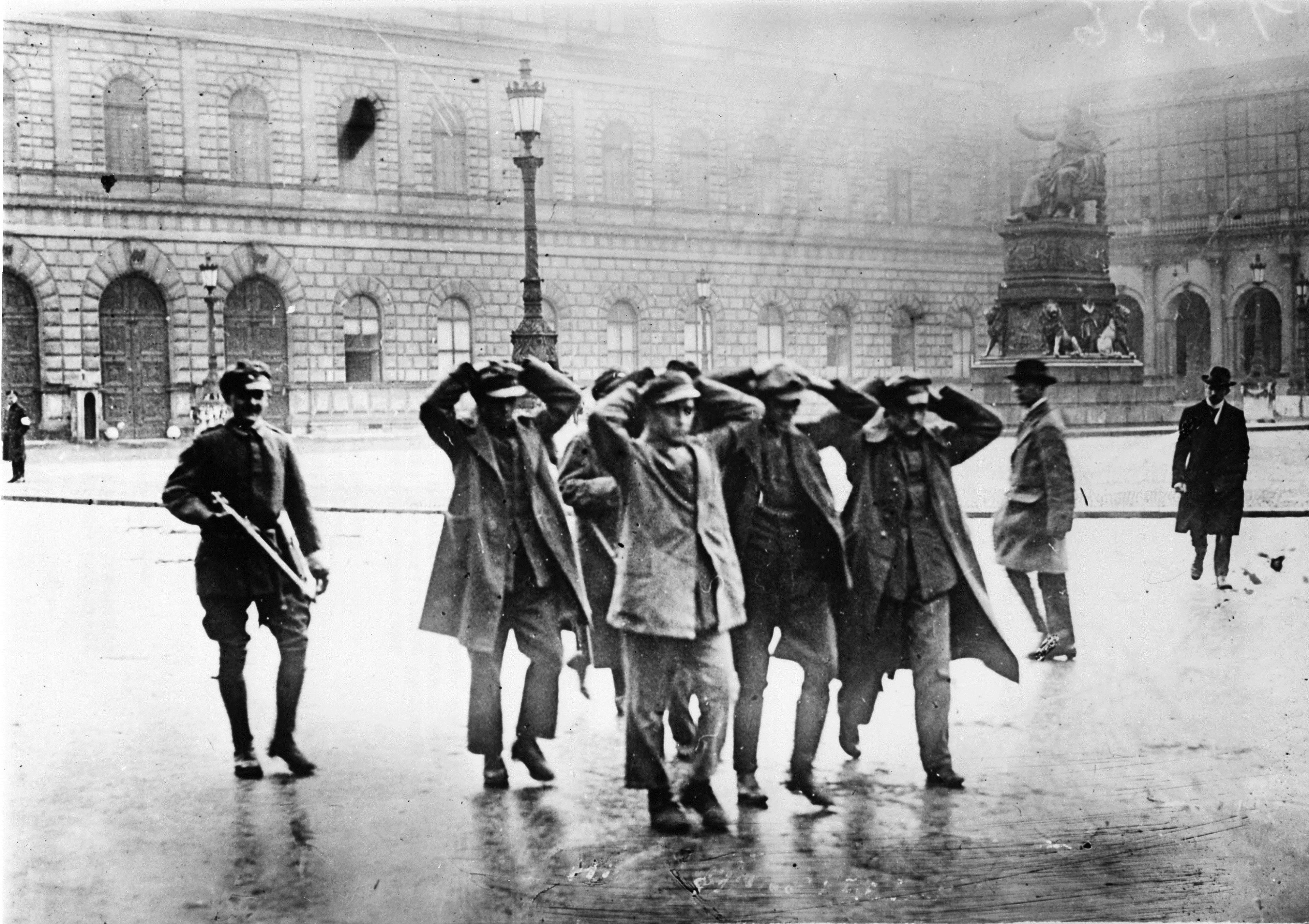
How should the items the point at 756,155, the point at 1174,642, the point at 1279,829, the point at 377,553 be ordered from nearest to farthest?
the point at 1279,829 < the point at 1174,642 < the point at 377,553 < the point at 756,155

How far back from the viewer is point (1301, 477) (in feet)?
46.8

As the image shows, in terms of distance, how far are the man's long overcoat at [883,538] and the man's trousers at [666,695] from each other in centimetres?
94

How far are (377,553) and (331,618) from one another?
3.13m

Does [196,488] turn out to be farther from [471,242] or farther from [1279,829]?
[471,242]

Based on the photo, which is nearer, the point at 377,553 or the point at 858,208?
the point at 377,553

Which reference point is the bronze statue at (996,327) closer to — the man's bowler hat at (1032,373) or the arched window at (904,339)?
the arched window at (904,339)

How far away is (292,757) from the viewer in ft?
22.4

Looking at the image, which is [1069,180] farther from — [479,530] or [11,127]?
[479,530]

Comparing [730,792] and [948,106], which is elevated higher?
[948,106]

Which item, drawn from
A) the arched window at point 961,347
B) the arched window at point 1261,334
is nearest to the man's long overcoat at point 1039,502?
the arched window at point 1261,334

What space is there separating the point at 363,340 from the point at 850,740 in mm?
8158

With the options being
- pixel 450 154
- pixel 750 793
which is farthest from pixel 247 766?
pixel 450 154

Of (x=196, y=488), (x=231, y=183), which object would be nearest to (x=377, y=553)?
(x=231, y=183)

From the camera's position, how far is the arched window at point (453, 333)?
45.4 ft
